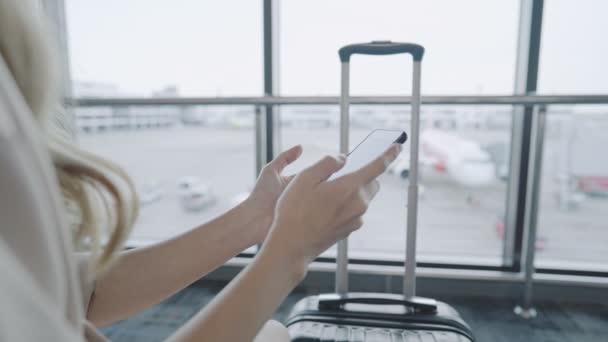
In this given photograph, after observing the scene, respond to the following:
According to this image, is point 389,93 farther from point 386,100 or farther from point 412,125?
point 412,125

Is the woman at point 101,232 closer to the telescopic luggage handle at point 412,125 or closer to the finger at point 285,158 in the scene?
the finger at point 285,158

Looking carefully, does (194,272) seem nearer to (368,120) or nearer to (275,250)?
(275,250)

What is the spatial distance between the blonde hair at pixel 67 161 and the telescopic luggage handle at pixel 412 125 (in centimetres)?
81

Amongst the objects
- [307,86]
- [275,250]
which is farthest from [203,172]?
[275,250]

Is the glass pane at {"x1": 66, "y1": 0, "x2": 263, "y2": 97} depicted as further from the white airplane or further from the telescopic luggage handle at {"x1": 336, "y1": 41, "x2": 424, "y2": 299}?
the white airplane

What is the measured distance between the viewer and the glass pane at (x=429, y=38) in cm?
157

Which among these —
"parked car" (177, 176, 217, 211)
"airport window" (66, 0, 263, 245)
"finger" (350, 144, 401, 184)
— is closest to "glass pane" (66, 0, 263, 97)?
"airport window" (66, 0, 263, 245)

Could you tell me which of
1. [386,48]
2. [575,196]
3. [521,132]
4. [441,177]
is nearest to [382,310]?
[386,48]

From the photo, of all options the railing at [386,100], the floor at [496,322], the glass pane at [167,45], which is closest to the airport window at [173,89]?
the glass pane at [167,45]

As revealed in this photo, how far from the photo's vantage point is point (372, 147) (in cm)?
→ 69

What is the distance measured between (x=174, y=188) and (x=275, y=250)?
1.81 metres

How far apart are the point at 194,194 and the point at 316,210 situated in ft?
5.58

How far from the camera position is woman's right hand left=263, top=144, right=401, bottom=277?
1.41ft

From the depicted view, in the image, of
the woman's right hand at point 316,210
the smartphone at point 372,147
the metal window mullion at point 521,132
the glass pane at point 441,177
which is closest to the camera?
the woman's right hand at point 316,210
